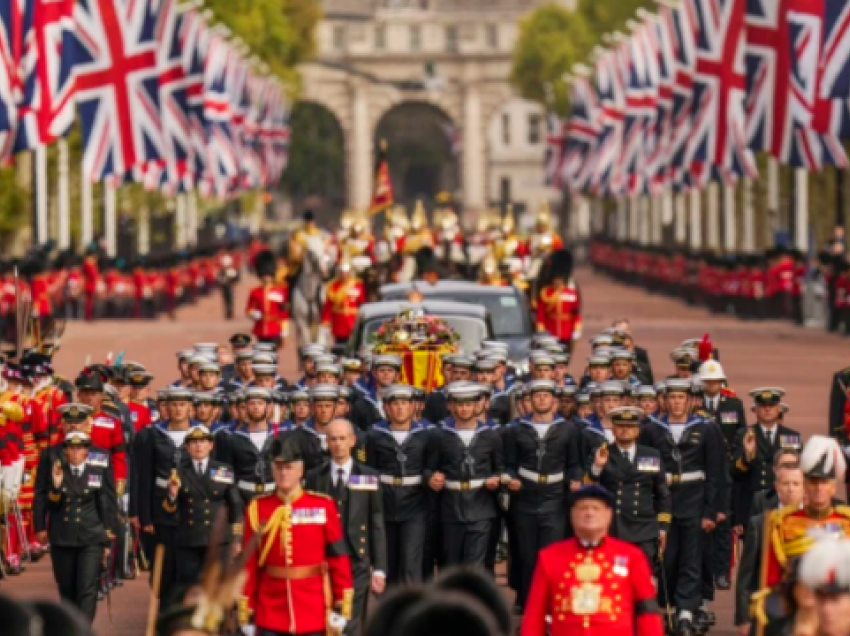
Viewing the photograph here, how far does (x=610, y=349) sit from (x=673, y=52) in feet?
110

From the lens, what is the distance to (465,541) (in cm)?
1748

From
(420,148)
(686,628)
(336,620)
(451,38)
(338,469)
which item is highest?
(451,38)

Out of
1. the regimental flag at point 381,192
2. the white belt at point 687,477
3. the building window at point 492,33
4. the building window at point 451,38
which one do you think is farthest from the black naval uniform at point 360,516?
the building window at point 492,33

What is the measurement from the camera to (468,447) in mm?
17375

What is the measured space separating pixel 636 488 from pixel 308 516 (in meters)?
3.95

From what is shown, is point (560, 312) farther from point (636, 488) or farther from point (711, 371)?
point (636, 488)

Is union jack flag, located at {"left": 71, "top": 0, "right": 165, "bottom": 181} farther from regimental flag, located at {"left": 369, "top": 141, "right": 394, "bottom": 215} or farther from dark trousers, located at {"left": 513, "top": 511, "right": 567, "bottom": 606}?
dark trousers, located at {"left": 513, "top": 511, "right": 567, "bottom": 606}

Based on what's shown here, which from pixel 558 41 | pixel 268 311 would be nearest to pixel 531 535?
pixel 268 311

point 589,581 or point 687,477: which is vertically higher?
point 589,581

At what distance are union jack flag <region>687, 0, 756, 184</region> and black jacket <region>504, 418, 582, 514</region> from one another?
25.7 metres

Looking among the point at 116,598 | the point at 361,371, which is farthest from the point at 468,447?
the point at 361,371

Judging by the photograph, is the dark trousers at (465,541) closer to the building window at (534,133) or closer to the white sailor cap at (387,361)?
the white sailor cap at (387,361)

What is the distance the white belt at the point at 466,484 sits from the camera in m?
17.4

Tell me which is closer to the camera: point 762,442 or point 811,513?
point 811,513
